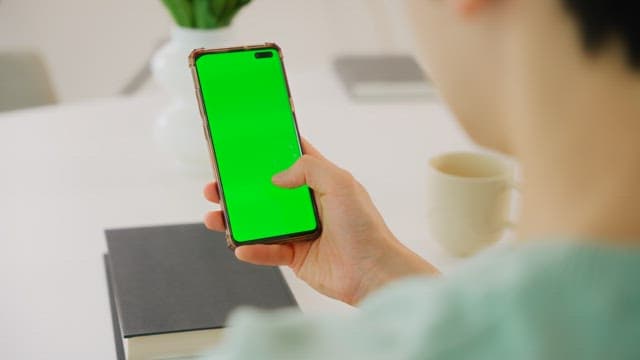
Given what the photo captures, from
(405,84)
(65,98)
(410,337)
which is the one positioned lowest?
(65,98)

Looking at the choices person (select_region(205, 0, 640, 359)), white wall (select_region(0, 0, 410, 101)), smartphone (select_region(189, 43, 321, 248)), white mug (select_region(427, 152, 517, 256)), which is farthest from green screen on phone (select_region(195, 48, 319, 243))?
white wall (select_region(0, 0, 410, 101))

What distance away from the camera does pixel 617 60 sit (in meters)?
0.38

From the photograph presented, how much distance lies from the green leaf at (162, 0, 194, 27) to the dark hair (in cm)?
78

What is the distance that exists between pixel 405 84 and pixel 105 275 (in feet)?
2.47

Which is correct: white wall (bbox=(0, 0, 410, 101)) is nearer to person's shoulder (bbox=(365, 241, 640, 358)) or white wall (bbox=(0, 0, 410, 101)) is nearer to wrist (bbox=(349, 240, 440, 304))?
wrist (bbox=(349, 240, 440, 304))

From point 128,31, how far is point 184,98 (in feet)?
4.22

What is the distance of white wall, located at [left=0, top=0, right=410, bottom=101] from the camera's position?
2289mm

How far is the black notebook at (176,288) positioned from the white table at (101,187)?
0.03 meters

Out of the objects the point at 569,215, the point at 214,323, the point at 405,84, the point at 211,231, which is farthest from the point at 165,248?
the point at 405,84

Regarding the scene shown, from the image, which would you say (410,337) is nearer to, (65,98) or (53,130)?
(53,130)

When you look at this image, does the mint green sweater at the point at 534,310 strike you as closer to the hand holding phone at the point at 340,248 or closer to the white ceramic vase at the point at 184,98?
the hand holding phone at the point at 340,248

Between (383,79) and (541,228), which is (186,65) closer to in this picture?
(383,79)

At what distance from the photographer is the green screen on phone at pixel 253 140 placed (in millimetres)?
898


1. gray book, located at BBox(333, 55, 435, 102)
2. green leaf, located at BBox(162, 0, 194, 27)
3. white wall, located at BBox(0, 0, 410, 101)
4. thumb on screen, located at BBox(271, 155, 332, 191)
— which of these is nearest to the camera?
thumb on screen, located at BBox(271, 155, 332, 191)
